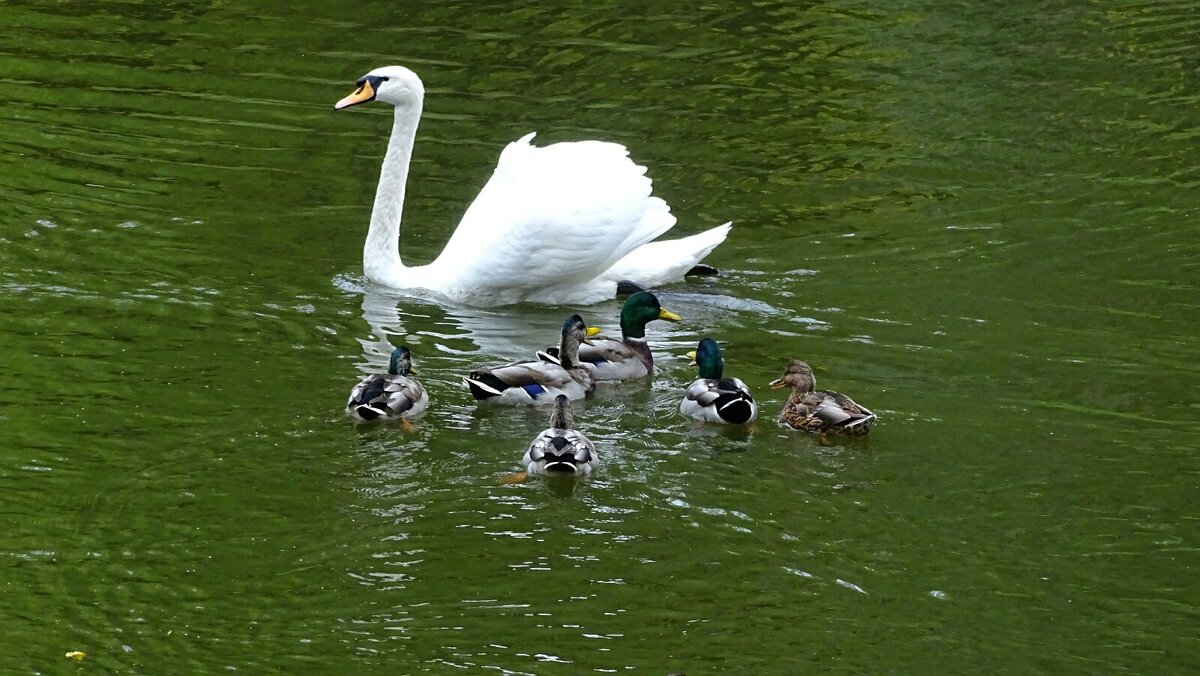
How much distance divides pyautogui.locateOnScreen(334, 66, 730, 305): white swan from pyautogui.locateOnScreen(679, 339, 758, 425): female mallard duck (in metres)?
2.16

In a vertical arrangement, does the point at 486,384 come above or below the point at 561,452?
above

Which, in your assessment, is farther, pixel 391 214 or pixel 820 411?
pixel 391 214

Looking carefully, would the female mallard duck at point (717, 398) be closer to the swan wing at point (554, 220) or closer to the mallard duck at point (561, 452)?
the mallard duck at point (561, 452)

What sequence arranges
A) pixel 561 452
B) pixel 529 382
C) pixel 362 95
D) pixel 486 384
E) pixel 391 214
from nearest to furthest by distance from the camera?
pixel 561 452 → pixel 486 384 → pixel 529 382 → pixel 391 214 → pixel 362 95

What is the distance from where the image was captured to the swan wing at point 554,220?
11.6 m

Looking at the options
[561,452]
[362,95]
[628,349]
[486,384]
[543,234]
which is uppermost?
[362,95]

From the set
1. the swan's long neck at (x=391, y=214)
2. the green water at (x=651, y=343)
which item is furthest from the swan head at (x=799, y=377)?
the swan's long neck at (x=391, y=214)

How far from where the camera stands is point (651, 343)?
1121 cm

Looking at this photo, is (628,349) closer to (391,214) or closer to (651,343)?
(651,343)

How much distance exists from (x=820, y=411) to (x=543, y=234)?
3.02 meters

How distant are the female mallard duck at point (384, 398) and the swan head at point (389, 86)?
3.45 meters

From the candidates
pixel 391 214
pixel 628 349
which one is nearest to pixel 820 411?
pixel 628 349

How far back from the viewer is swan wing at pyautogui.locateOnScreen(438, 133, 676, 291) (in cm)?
1159

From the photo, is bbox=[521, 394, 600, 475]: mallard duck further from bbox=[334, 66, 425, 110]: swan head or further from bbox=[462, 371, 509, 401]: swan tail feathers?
bbox=[334, 66, 425, 110]: swan head
